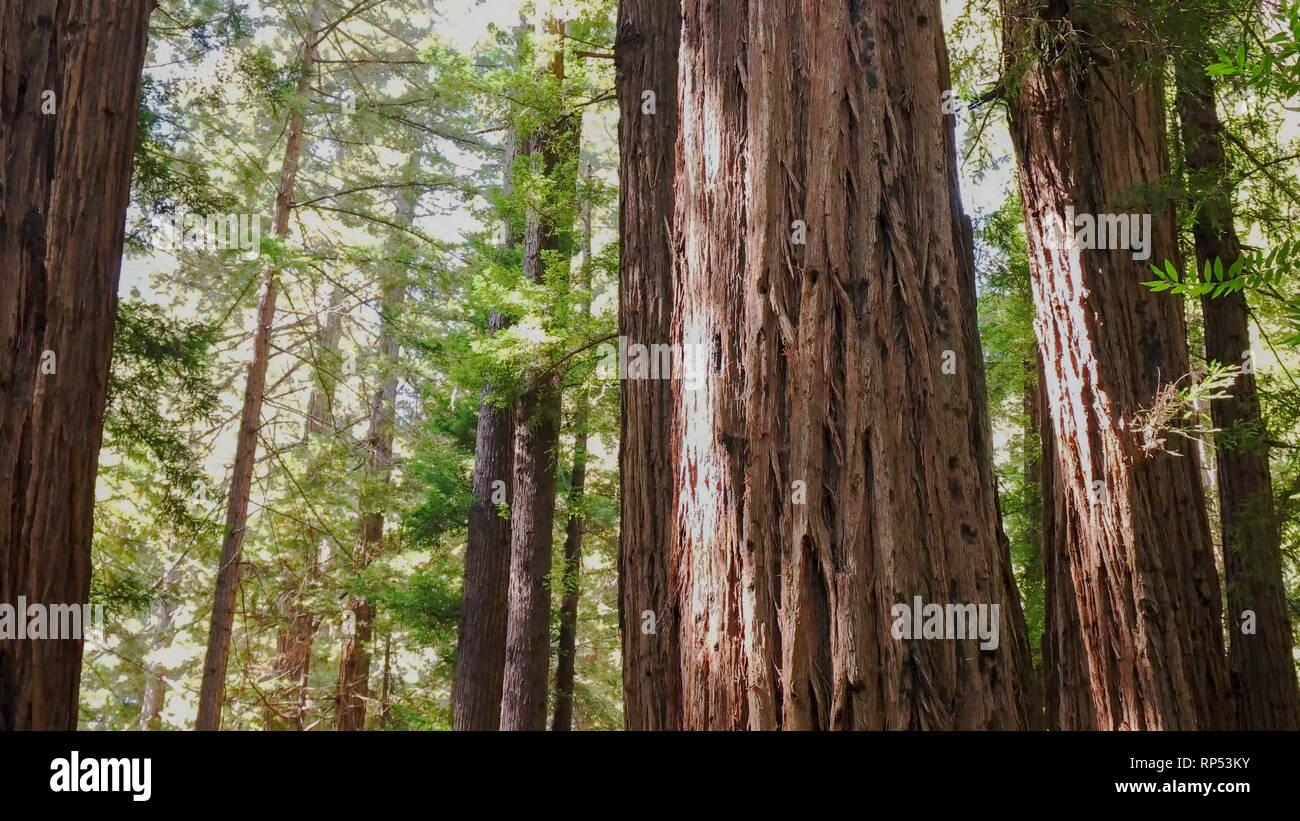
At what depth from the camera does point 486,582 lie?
1201cm

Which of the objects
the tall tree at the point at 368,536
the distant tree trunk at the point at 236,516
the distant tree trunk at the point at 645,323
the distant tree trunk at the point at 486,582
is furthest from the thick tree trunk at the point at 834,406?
the tall tree at the point at 368,536

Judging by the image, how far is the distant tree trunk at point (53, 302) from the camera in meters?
4.02

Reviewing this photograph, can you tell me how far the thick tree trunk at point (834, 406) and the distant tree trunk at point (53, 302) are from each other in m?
3.12

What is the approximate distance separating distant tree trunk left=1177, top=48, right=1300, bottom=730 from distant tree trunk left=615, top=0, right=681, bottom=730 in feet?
10.9

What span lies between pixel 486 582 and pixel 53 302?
8.28 meters

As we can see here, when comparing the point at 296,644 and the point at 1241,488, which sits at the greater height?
the point at 1241,488

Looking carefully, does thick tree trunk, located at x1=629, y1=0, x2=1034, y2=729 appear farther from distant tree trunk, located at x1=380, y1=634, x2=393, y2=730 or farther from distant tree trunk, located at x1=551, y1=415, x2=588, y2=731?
distant tree trunk, located at x1=380, y1=634, x2=393, y2=730

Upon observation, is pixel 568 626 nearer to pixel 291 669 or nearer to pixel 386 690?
pixel 386 690

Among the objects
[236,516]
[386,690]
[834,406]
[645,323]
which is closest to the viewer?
[834,406]

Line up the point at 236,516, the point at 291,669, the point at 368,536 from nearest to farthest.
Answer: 1. the point at 236,516
2. the point at 291,669
3. the point at 368,536

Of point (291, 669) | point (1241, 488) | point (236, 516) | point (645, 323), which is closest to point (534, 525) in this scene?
point (236, 516)

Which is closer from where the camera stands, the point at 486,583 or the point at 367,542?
the point at 486,583

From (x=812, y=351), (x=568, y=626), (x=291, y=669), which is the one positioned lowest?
(x=291, y=669)

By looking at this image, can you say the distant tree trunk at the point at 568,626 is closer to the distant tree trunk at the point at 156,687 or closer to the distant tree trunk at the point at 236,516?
the distant tree trunk at the point at 236,516
